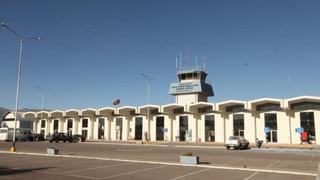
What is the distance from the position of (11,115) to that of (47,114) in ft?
44.8

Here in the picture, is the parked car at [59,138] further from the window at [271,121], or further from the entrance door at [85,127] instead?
the window at [271,121]

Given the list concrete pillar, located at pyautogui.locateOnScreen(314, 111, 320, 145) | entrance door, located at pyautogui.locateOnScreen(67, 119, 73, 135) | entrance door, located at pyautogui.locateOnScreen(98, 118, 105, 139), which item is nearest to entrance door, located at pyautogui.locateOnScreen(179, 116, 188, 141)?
entrance door, located at pyautogui.locateOnScreen(98, 118, 105, 139)

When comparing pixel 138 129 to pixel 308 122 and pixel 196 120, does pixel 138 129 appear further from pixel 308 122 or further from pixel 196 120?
pixel 308 122

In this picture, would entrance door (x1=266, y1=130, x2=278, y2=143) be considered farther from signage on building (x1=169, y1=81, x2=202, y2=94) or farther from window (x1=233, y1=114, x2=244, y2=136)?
signage on building (x1=169, y1=81, x2=202, y2=94)

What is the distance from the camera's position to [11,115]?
102 m

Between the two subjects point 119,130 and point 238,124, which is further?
point 119,130

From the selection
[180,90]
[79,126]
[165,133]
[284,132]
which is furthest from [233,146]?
[180,90]

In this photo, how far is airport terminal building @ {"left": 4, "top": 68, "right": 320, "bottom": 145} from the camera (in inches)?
2414

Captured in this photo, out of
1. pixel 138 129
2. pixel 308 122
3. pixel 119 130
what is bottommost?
pixel 119 130

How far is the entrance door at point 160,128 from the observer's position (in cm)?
7695

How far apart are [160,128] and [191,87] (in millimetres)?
27827

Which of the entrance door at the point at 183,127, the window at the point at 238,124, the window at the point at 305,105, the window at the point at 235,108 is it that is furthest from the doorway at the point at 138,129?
the window at the point at 305,105

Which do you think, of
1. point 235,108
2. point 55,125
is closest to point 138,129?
point 235,108

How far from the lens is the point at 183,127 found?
243ft
